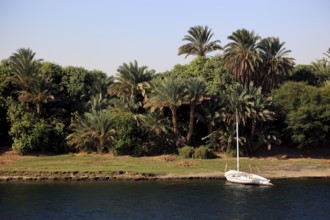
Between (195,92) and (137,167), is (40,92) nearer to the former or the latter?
(137,167)

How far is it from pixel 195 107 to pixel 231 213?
3256 centimetres

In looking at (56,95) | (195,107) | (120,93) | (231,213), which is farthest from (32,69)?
(231,213)

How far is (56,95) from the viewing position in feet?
243

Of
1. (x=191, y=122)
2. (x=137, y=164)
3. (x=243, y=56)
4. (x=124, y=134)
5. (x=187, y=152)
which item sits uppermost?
(x=243, y=56)

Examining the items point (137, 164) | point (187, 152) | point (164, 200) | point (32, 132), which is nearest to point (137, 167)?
point (137, 164)

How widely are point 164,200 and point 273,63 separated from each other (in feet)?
129

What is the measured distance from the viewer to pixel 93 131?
2689 inches

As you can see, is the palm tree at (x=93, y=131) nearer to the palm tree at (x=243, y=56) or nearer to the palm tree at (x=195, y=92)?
the palm tree at (x=195, y=92)

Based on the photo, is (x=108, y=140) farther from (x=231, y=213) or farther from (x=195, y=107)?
(x=231, y=213)

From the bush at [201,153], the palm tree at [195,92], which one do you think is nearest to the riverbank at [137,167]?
the bush at [201,153]

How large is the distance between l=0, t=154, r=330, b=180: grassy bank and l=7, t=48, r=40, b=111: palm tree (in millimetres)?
10919

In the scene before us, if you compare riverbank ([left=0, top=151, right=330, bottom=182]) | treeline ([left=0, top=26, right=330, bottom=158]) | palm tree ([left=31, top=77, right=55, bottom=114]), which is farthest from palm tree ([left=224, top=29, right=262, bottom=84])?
palm tree ([left=31, top=77, right=55, bottom=114])

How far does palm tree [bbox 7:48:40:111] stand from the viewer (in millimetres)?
70375

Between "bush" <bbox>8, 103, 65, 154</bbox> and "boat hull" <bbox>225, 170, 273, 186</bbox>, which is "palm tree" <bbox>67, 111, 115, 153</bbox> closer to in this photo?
"bush" <bbox>8, 103, 65, 154</bbox>
